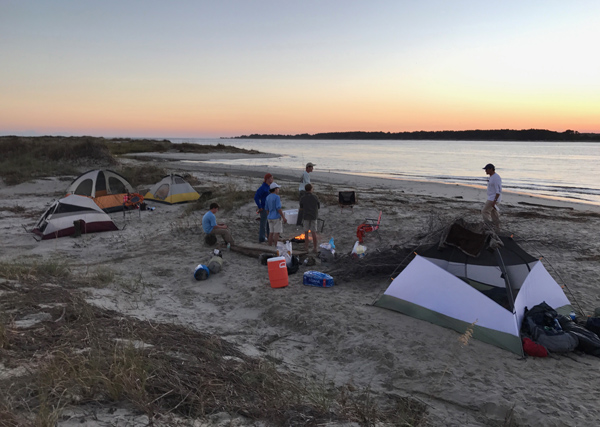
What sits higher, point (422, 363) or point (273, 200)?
point (273, 200)

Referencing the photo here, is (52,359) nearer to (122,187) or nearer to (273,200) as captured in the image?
(273,200)

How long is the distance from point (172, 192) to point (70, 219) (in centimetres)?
522

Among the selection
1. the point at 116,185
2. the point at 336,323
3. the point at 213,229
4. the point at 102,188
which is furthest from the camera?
the point at 116,185

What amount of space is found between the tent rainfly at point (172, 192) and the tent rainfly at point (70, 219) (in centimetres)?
415

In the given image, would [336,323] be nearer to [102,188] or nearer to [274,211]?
[274,211]

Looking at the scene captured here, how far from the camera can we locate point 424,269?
6.14 meters

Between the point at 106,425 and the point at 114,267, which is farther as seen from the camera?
the point at 114,267

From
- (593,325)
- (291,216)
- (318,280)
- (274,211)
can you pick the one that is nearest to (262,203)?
(274,211)

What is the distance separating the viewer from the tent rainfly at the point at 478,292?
17.4 ft

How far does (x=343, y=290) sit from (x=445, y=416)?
350 cm

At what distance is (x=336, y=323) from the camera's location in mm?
5723

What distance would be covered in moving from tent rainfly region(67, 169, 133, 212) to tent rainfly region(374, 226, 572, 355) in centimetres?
1193

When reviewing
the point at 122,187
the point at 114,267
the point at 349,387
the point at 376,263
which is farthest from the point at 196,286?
the point at 122,187

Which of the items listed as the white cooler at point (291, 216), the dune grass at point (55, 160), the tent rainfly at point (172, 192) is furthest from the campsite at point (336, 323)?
the dune grass at point (55, 160)
